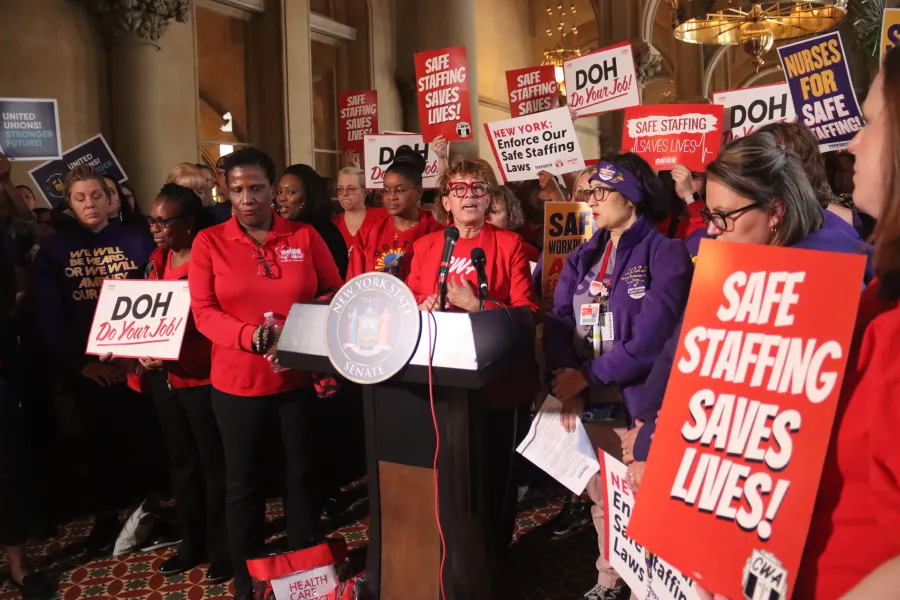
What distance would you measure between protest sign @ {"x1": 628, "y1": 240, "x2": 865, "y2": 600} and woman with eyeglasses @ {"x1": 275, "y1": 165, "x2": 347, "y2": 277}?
2903 millimetres

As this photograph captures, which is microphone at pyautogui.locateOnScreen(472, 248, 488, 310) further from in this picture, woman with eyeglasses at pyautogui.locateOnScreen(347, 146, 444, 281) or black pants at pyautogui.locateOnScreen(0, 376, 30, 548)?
black pants at pyautogui.locateOnScreen(0, 376, 30, 548)

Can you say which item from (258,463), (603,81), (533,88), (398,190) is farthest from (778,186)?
(533,88)

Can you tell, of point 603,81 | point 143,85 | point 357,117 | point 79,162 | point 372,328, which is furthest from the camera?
point 357,117

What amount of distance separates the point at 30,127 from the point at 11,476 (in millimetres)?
2927

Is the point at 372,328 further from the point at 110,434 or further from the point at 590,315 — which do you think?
the point at 110,434

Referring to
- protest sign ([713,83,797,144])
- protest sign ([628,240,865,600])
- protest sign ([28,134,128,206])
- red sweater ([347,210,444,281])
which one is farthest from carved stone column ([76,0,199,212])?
protest sign ([628,240,865,600])

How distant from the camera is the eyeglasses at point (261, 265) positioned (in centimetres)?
273

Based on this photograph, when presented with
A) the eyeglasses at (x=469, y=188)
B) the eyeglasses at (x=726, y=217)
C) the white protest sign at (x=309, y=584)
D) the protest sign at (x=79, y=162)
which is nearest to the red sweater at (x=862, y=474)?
the eyeglasses at (x=726, y=217)

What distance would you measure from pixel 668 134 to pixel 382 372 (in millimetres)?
3001

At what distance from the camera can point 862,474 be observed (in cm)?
103

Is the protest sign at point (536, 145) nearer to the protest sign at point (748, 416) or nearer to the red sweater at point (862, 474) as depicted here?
the protest sign at point (748, 416)

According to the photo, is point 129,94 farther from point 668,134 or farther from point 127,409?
point 668,134

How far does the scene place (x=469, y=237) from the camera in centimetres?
291

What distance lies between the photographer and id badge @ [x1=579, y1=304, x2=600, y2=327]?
253 cm
